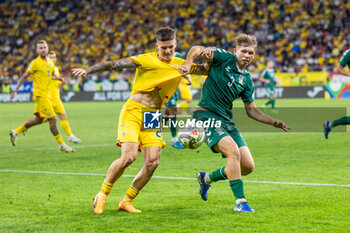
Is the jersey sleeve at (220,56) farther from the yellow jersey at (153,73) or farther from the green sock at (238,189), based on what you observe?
the green sock at (238,189)

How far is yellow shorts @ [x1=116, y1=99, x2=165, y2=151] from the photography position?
6.02 metres

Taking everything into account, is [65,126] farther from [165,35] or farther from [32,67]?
[165,35]

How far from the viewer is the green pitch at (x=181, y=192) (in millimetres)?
5359

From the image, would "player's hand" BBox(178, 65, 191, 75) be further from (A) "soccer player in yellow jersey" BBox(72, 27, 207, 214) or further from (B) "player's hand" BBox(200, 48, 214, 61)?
(B) "player's hand" BBox(200, 48, 214, 61)

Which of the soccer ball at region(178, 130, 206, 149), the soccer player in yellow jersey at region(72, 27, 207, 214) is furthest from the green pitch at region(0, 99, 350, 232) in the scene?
the soccer ball at region(178, 130, 206, 149)

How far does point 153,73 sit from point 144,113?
0.44 metres

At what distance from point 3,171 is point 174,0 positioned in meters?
35.8

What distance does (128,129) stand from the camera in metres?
6.02

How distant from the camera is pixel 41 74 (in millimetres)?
12742

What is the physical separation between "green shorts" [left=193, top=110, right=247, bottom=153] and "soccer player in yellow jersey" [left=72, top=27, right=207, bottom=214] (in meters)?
0.44

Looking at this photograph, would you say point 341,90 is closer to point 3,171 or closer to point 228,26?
point 228,26

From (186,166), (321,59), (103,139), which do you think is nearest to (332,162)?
(186,166)

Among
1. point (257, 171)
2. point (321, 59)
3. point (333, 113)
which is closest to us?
point (257, 171)

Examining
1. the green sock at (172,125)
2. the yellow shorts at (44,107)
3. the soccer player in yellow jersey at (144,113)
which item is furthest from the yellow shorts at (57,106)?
the soccer player in yellow jersey at (144,113)
